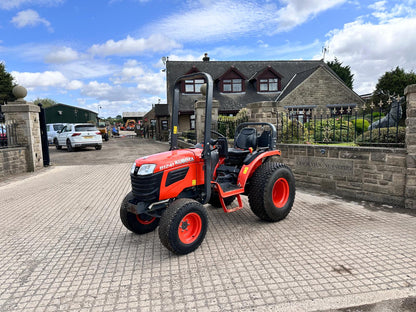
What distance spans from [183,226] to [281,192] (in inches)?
76.4

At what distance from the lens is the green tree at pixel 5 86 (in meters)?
32.5

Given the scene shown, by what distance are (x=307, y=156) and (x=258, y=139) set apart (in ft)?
7.04

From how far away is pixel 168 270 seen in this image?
3.07 metres

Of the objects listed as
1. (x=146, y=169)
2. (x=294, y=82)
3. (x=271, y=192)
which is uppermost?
(x=294, y=82)

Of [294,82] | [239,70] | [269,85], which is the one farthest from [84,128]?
[294,82]

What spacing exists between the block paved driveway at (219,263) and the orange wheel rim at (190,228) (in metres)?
0.20

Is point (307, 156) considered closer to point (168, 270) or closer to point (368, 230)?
point (368, 230)

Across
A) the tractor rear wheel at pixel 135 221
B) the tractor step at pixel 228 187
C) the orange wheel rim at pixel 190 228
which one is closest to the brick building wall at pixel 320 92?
the tractor step at pixel 228 187

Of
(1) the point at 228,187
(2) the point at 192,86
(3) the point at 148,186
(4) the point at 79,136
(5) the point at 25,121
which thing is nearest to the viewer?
(3) the point at 148,186

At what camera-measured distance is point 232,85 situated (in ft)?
83.4

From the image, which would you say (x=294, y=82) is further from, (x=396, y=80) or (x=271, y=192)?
(x=271, y=192)

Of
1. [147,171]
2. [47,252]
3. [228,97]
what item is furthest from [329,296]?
[228,97]

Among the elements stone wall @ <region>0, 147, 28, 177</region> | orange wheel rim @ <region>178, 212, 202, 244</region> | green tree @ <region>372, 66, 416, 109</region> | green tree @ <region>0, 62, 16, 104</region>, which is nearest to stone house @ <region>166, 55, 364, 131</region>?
green tree @ <region>372, 66, 416, 109</region>

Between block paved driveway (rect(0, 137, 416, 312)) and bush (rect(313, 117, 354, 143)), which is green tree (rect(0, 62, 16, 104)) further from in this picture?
bush (rect(313, 117, 354, 143))
